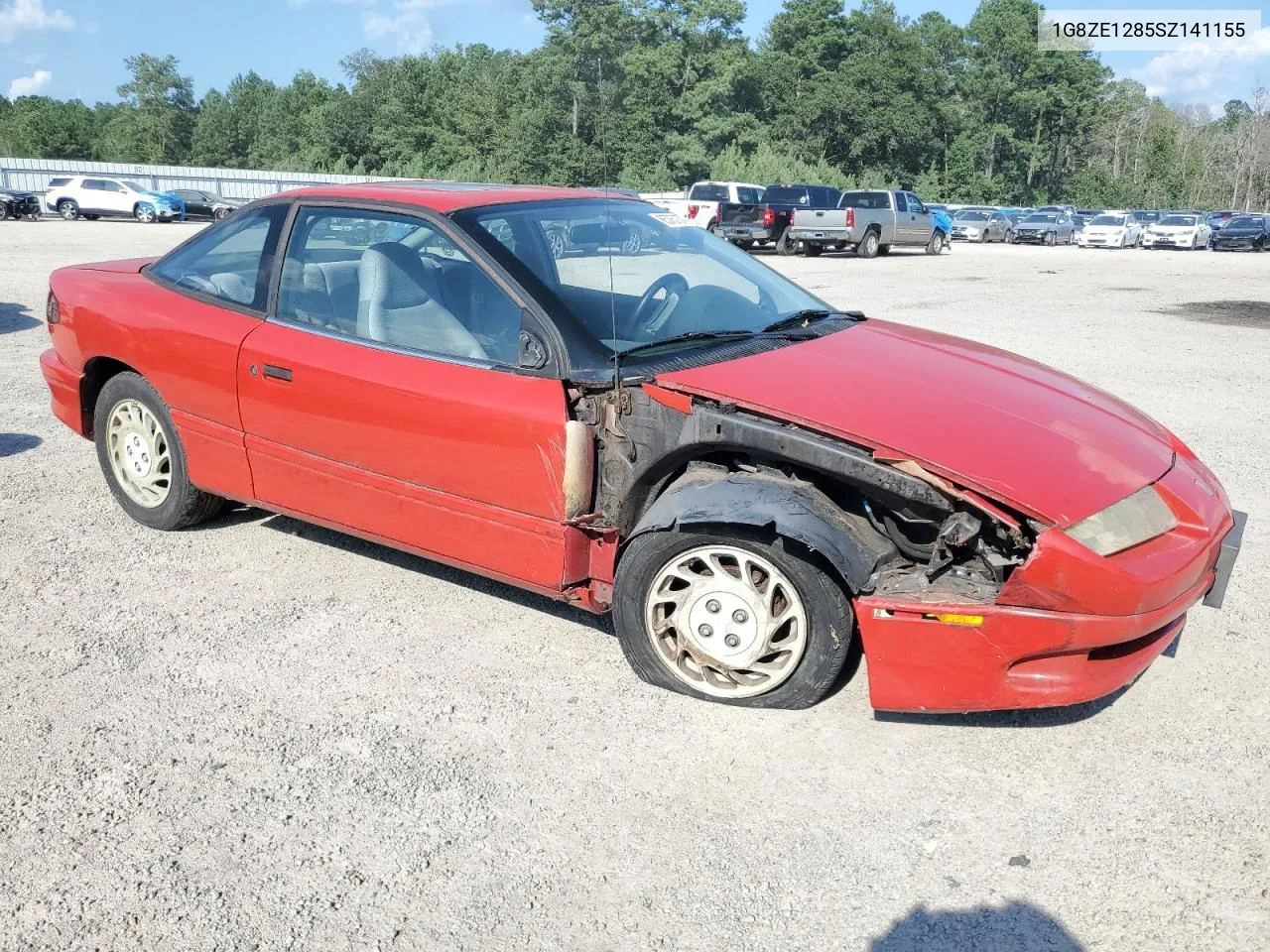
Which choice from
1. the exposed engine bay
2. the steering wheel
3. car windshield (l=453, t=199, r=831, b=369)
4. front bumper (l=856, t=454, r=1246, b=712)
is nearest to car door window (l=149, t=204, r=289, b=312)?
car windshield (l=453, t=199, r=831, b=369)

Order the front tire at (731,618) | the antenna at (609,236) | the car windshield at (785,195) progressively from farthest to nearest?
the car windshield at (785,195), the antenna at (609,236), the front tire at (731,618)

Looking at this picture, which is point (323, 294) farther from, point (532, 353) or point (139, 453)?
Answer: point (139, 453)

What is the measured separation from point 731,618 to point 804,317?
153cm

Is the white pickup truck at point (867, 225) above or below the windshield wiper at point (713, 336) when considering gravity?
above

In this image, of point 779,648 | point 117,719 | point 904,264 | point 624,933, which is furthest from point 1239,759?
point 904,264

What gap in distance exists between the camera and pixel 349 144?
79.4m

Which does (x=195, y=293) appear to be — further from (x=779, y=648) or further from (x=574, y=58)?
(x=779, y=648)

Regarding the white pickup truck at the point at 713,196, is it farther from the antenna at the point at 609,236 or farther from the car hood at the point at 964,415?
the car hood at the point at 964,415

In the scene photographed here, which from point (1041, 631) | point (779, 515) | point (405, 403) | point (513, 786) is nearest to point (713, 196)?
point (405, 403)

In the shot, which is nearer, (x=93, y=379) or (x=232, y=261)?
(x=232, y=261)

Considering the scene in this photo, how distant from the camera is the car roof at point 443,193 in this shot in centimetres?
411

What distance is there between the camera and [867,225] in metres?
28.1

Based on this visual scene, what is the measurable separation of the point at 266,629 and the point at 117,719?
0.71 metres

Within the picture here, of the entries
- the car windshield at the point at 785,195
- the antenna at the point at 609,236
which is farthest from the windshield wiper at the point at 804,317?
the car windshield at the point at 785,195
